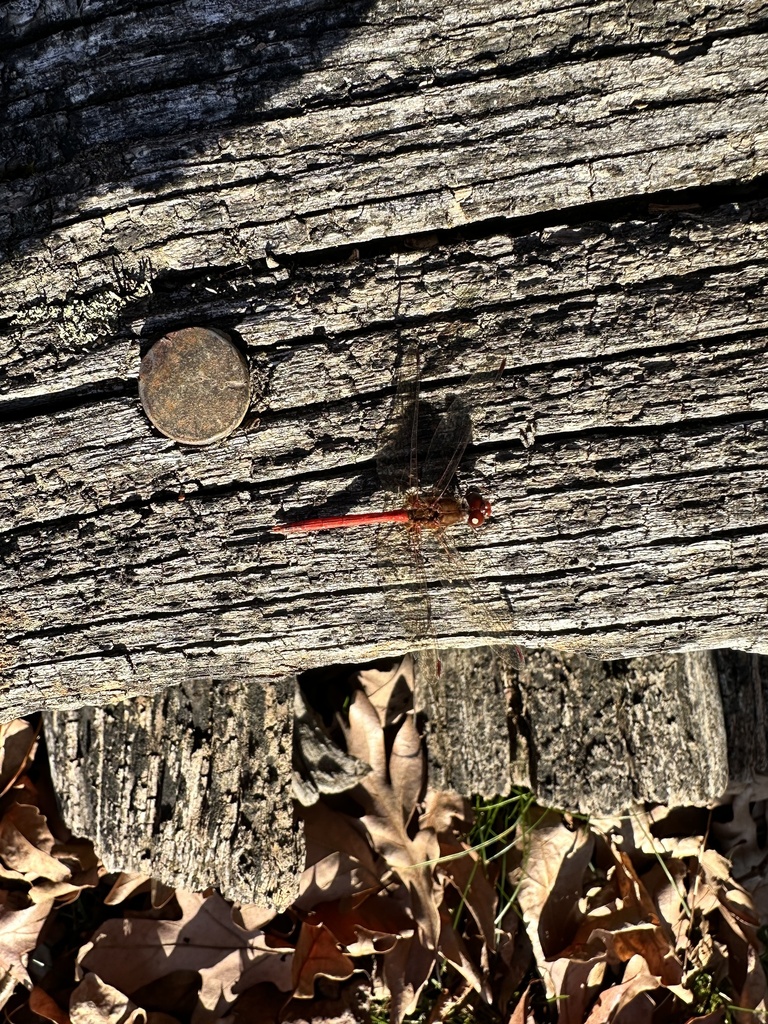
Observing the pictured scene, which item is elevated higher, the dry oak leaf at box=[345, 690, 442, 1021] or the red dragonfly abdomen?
the red dragonfly abdomen

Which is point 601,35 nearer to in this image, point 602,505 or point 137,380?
point 602,505

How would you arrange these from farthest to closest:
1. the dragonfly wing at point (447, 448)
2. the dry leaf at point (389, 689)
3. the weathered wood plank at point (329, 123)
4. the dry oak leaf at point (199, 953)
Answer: the dry leaf at point (389, 689) < the dry oak leaf at point (199, 953) < the dragonfly wing at point (447, 448) < the weathered wood plank at point (329, 123)

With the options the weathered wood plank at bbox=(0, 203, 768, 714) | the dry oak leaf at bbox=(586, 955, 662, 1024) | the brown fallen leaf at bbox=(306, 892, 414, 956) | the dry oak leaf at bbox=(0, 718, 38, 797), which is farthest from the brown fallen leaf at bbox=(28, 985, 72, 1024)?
the dry oak leaf at bbox=(586, 955, 662, 1024)

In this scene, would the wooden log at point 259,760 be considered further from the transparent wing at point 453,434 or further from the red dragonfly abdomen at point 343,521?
the transparent wing at point 453,434

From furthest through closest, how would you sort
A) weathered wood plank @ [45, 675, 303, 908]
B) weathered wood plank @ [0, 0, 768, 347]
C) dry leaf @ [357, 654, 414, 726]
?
1. dry leaf @ [357, 654, 414, 726]
2. weathered wood plank @ [45, 675, 303, 908]
3. weathered wood plank @ [0, 0, 768, 347]

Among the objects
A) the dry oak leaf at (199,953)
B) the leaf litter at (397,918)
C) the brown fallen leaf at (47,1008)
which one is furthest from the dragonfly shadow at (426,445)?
the brown fallen leaf at (47,1008)

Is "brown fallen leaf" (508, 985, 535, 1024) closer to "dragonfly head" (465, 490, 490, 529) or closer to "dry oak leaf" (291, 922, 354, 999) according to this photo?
"dry oak leaf" (291, 922, 354, 999)

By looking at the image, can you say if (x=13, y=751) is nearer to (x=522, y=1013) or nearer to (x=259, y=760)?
(x=259, y=760)

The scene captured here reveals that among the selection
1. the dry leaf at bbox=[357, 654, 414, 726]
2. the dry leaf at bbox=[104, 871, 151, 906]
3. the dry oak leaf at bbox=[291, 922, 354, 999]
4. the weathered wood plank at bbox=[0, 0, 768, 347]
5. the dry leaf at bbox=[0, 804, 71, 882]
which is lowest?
the dry oak leaf at bbox=[291, 922, 354, 999]
